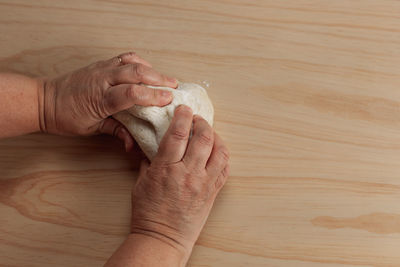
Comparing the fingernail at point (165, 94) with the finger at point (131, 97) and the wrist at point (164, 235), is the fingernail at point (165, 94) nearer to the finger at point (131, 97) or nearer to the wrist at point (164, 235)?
the finger at point (131, 97)

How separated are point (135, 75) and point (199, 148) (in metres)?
0.17

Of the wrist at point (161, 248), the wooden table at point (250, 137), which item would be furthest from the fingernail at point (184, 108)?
the wrist at point (161, 248)

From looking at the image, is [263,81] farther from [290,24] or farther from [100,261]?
[100,261]

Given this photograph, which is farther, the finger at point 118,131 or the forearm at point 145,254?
the finger at point 118,131

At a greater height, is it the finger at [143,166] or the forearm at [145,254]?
the finger at [143,166]

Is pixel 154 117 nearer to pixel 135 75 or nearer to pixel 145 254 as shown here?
pixel 135 75

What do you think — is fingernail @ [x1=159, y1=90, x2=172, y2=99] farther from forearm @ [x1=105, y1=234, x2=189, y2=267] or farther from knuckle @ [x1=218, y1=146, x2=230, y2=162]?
forearm @ [x1=105, y1=234, x2=189, y2=267]

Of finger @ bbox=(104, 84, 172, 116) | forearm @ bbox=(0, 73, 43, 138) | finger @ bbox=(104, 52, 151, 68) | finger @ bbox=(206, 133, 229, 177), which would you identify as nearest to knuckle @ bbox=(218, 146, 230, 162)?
finger @ bbox=(206, 133, 229, 177)

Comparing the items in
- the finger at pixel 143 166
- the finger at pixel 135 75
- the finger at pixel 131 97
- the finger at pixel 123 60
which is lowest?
the finger at pixel 143 166

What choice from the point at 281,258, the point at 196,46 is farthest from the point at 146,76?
the point at 281,258

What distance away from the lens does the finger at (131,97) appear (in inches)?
25.0

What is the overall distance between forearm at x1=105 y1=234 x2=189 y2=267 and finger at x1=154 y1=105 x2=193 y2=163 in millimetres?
138

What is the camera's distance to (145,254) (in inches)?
24.4

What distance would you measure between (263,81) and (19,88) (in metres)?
0.46
